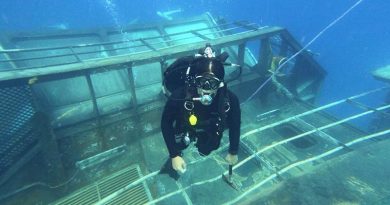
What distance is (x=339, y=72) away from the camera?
28.6 m

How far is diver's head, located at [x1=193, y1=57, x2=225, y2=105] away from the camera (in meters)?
2.87

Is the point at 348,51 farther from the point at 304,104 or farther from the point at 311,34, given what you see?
the point at 304,104

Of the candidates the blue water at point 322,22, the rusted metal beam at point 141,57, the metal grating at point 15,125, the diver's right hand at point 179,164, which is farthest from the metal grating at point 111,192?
the blue water at point 322,22

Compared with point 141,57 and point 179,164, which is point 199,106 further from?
point 141,57

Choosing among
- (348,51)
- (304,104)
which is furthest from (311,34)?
(304,104)

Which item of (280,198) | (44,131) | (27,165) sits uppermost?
(44,131)

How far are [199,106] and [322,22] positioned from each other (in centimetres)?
3383

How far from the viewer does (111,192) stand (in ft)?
16.7

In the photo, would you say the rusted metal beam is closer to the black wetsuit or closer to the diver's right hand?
the black wetsuit

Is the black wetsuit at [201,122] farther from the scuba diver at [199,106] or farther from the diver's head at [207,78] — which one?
the diver's head at [207,78]

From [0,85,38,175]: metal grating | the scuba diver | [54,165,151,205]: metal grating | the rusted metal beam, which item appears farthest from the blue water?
the scuba diver

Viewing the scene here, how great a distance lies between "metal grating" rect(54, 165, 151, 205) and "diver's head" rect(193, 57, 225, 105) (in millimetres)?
2856

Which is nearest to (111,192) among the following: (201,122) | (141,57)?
(141,57)

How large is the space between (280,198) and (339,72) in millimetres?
29439
